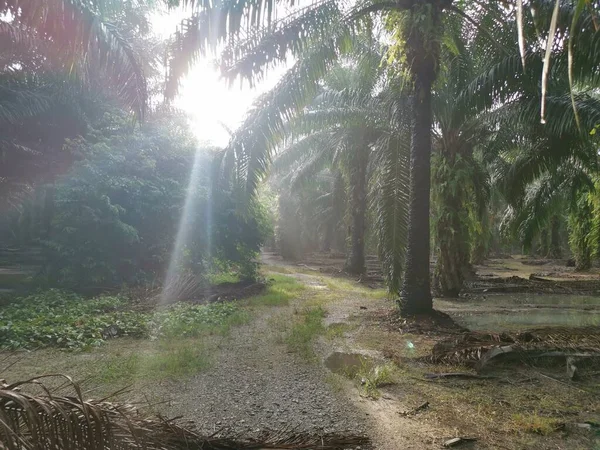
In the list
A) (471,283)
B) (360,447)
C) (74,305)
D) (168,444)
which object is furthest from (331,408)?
(471,283)

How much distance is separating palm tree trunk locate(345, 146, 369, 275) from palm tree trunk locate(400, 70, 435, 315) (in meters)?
7.48

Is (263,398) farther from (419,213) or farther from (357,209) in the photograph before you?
(357,209)

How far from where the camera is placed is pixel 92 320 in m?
7.49

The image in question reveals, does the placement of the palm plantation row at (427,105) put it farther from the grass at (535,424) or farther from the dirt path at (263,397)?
the grass at (535,424)

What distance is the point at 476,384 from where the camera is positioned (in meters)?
4.97

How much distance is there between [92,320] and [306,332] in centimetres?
361

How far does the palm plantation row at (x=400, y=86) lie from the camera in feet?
21.7

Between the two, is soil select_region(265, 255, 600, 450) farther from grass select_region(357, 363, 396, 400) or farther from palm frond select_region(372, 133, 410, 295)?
palm frond select_region(372, 133, 410, 295)

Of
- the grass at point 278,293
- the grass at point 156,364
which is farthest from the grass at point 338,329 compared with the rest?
the grass at point 278,293

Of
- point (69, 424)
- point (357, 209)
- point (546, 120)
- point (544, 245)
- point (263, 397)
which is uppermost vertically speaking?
point (546, 120)

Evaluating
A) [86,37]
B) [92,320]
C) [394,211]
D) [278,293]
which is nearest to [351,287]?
[278,293]

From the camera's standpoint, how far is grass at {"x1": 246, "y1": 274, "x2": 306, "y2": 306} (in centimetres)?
1074

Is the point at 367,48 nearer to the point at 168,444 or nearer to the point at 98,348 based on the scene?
the point at 98,348

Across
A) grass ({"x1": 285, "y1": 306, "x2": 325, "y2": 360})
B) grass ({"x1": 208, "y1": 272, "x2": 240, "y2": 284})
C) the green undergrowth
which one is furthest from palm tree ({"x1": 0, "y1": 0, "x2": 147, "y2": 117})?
grass ({"x1": 208, "y1": 272, "x2": 240, "y2": 284})
